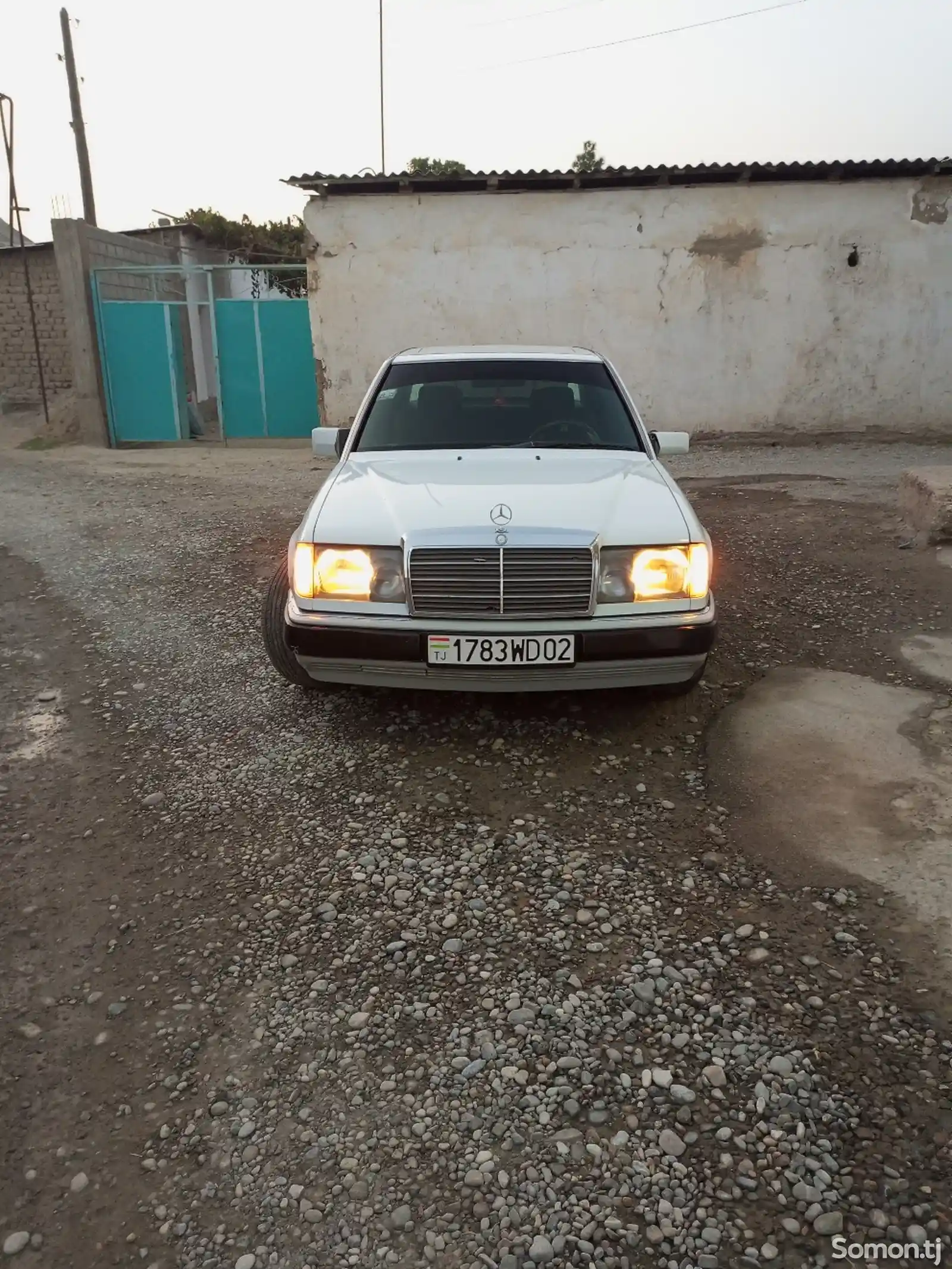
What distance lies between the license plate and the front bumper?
0.06 ft

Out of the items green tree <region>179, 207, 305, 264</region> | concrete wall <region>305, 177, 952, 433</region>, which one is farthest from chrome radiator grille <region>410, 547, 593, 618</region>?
green tree <region>179, 207, 305, 264</region>

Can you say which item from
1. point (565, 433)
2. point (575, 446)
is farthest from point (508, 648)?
point (565, 433)

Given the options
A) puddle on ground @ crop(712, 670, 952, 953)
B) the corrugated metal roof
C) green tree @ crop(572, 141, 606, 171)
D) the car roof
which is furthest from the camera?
green tree @ crop(572, 141, 606, 171)

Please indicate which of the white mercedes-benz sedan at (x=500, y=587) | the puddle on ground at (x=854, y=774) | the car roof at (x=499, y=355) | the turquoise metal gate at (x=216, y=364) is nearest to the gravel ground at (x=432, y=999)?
the puddle on ground at (x=854, y=774)

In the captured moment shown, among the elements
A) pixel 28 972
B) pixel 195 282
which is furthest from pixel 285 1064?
pixel 195 282

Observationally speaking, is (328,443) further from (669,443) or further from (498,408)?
(669,443)

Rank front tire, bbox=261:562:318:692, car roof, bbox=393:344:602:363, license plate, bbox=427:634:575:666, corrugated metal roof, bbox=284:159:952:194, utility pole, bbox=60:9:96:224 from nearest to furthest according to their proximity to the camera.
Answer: license plate, bbox=427:634:575:666 → front tire, bbox=261:562:318:692 → car roof, bbox=393:344:602:363 → corrugated metal roof, bbox=284:159:952:194 → utility pole, bbox=60:9:96:224

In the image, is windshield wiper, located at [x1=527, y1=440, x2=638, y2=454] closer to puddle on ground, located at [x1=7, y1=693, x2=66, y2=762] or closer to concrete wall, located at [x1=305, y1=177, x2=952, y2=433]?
puddle on ground, located at [x1=7, y1=693, x2=66, y2=762]

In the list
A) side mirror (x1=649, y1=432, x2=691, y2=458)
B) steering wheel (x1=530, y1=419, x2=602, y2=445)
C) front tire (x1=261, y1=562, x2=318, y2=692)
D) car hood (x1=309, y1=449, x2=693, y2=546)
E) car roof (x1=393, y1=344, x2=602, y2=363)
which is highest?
car roof (x1=393, y1=344, x2=602, y2=363)

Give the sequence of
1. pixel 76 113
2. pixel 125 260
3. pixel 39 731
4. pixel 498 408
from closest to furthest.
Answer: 1. pixel 39 731
2. pixel 498 408
3. pixel 125 260
4. pixel 76 113

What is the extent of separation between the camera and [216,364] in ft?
46.1

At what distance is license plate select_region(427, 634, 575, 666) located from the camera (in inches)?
127

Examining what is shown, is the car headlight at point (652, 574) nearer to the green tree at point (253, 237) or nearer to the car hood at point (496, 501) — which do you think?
the car hood at point (496, 501)

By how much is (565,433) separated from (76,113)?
20.9m
